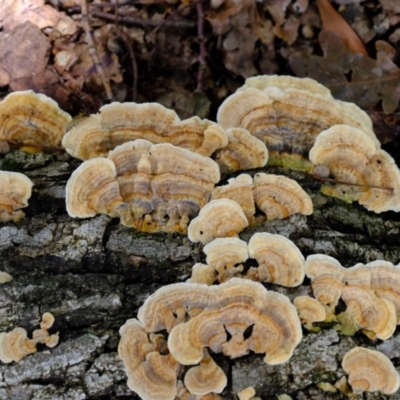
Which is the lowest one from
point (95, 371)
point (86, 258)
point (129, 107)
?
point (95, 371)

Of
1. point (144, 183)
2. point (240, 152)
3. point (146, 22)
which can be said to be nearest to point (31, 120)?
point (144, 183)

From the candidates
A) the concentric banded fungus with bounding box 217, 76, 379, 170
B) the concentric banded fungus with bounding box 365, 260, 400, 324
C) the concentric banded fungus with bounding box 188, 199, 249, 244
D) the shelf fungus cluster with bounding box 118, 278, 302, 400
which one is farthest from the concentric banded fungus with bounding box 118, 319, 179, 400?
the concentric banded fungus with bounding box 217, 76, 379, 170

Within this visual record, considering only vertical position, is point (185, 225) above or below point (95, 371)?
above

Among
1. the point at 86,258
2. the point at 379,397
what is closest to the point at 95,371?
the point at 86,258

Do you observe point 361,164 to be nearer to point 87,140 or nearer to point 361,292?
point 361,292

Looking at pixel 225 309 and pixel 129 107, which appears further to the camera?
pixel 129 107

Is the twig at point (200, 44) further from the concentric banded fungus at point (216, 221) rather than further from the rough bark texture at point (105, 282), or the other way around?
the concentric banded fungus at point (216, 221)

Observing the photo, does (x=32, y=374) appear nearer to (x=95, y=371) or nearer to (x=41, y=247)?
(x=95, y=371)
